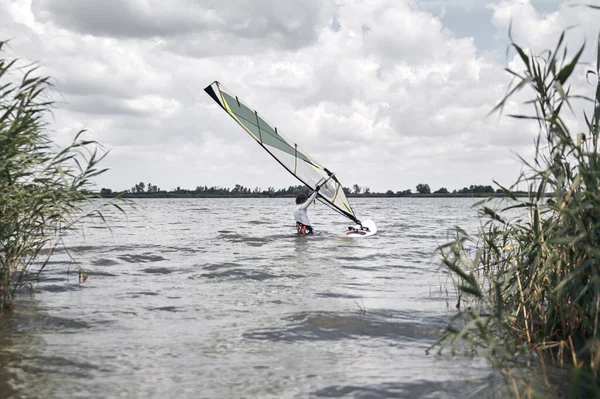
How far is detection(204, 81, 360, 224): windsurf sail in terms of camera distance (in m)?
13.4

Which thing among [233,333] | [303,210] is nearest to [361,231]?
[303,210]

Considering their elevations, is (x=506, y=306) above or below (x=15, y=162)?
below

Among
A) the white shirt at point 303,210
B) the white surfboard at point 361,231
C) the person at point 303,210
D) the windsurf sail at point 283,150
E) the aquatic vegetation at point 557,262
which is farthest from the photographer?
the white surfboard at point 361,231

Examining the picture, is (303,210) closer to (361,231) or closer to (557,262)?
(361,231)

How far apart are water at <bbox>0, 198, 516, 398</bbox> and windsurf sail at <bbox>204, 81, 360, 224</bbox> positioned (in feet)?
15.2

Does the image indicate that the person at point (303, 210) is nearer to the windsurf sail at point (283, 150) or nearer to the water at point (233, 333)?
the windsurf sail at point (283, 150)

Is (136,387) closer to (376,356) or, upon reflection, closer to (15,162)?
(376,356)

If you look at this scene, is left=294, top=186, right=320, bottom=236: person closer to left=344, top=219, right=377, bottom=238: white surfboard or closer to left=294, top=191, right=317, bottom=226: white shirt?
left=294, top=191, right=317, bottom=226: white shirt

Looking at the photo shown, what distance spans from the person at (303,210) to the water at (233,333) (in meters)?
4.32

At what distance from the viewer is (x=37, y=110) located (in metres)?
5.13

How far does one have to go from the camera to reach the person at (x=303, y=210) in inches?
554

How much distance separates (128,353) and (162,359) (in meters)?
0.32

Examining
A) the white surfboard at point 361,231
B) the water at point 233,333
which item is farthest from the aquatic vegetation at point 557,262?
the white surfboard at point 361,231

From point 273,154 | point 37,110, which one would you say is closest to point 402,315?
point 37,110
